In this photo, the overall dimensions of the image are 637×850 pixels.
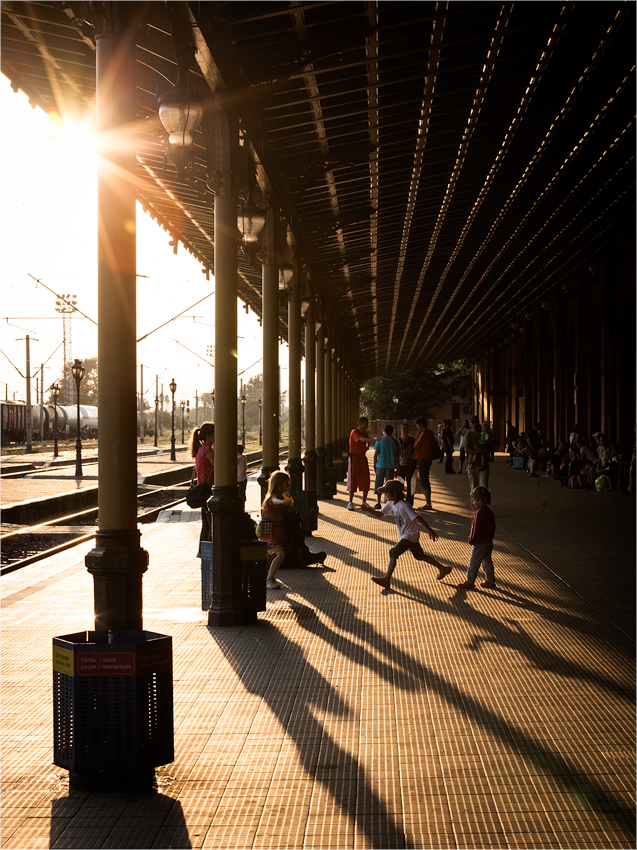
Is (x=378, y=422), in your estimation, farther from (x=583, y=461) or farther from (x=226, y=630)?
(x=226, y=630)

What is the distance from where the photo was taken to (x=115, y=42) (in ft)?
17.0

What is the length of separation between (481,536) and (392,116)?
5.92 meters

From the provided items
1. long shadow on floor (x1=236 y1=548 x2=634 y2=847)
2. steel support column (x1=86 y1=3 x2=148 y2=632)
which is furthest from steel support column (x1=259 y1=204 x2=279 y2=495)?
steel support column (x1=86 y1=3 x2=148 y2=632)

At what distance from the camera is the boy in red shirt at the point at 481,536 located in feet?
33.7

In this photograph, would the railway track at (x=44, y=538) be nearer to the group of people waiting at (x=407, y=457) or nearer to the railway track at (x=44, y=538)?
the railway track at (x=44, y=538)

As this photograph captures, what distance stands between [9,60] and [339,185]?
7.48 metres

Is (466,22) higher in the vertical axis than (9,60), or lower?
higher

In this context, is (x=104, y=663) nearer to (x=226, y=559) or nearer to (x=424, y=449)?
(x=226, y=559)

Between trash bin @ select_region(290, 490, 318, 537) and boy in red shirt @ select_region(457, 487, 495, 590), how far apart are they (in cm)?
400

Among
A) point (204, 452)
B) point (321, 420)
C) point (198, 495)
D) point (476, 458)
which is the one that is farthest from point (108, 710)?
point (321, 420)

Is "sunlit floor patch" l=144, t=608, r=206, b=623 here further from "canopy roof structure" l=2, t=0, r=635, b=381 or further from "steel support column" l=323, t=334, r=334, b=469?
"steel support column" l=323, t=334, r=334, b=469

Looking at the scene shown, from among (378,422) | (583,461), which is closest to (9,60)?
(583,461)

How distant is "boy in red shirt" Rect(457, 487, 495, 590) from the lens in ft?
33.7

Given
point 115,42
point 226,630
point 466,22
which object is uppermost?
point 466,22
